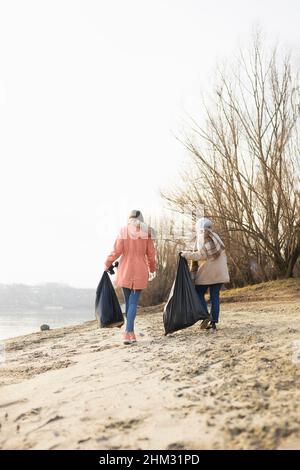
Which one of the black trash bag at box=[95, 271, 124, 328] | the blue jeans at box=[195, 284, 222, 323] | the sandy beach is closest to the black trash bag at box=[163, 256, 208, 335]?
the blue jeans at box=[195, 284, 222, 323]

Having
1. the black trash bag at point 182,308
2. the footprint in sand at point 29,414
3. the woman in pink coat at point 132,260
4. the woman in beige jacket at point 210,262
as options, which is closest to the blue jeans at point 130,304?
the woman in pink coat at point 132,260

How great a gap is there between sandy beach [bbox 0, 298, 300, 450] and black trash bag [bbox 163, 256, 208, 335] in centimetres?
41

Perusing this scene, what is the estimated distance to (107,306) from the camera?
6.72m

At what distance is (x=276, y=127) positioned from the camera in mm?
14562

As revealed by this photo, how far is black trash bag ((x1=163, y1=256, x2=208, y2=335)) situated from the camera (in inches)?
250

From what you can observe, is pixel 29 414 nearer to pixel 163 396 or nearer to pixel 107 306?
pixel 163 396

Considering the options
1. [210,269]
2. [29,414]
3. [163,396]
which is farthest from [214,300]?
[29,414]

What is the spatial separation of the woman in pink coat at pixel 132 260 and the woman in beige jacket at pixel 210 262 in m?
0.61

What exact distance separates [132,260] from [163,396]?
9.15 feet

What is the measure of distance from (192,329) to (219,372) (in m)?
2.83

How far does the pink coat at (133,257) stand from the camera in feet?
20.2
